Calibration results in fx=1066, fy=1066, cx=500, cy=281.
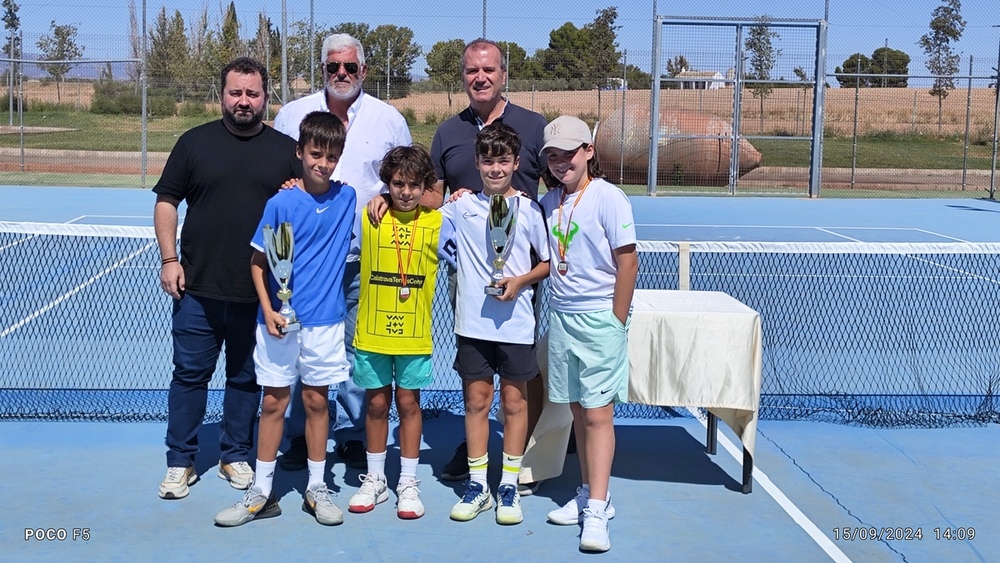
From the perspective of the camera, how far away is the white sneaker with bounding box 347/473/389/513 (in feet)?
14.8

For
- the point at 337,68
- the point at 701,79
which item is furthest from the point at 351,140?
the point at 701,79

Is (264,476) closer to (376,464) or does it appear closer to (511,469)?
(376,464)

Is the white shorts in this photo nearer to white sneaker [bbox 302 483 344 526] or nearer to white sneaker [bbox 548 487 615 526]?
white sneaker [bbox 302 483 344 526]

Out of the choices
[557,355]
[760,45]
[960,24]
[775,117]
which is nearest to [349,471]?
[557,355]

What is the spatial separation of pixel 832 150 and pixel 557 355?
3086cm

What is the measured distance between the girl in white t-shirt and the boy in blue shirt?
90 centimetres

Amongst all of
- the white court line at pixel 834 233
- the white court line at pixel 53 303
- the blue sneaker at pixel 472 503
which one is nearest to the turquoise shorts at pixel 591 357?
the blue sneaker at pixel 472 503

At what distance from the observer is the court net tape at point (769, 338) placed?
599 centimetres

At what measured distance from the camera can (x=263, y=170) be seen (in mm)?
Answer: 4605

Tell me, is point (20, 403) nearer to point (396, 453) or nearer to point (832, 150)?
point (396, 453)

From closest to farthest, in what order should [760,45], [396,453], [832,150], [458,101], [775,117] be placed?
[396,453], [760,45], [458,101], [775,117], [832,150]

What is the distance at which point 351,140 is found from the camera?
496 centimetres

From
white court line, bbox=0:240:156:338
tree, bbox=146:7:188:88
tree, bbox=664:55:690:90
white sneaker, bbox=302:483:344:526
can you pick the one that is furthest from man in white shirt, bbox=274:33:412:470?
tree, bbox=146:7:188:88

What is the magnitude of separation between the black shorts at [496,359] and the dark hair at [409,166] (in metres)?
0.71
